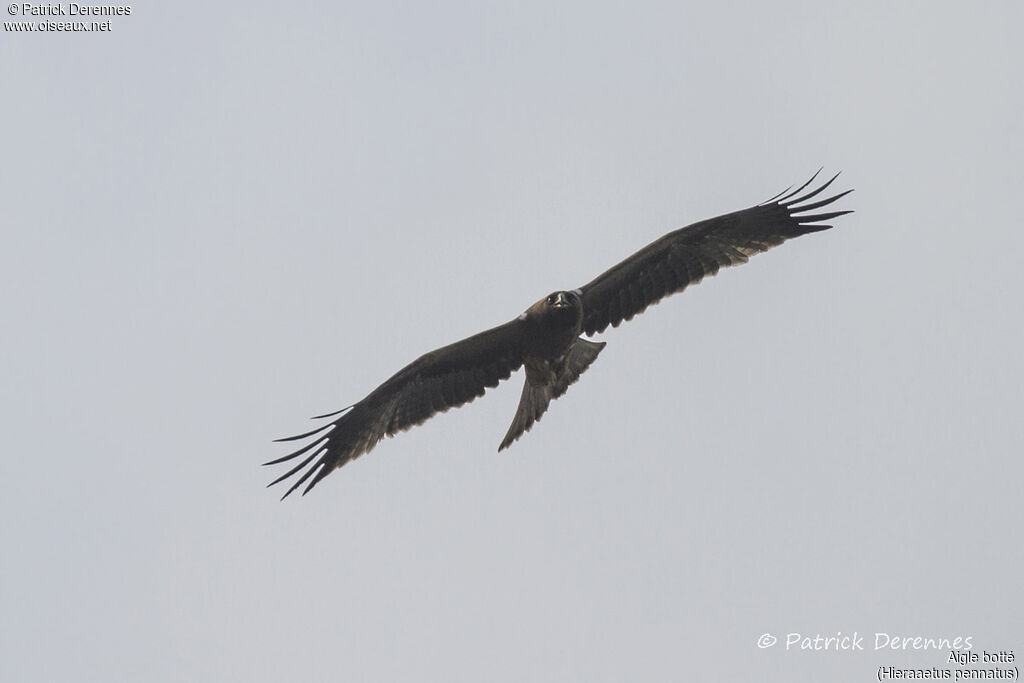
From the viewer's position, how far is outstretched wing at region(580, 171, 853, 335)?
16.0 metres

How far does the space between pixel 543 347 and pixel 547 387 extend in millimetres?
496

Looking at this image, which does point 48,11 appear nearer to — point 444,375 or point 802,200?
point 444,375

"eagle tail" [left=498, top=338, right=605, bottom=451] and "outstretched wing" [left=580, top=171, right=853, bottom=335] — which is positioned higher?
"outstretched wing" [left=580, top=171, right=853, bottom=335]

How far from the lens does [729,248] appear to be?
632 inches

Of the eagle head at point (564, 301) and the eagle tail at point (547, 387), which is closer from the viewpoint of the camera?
the eagle head at point (564, 301)

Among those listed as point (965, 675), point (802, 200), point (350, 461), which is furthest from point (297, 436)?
point (965, 675)

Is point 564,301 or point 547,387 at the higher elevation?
point 564,301

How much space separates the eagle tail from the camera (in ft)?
52.4

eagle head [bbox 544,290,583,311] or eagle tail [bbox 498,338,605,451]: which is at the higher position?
eagle head [bbox 544,290,583,311]

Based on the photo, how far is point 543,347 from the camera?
15711 millimetres

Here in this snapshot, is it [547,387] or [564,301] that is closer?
[564,301]

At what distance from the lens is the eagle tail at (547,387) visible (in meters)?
16.0

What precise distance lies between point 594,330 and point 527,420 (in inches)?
41.8

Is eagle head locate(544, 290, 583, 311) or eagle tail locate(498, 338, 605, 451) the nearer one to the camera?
eagle head locate(544, 290, 583, 311)
